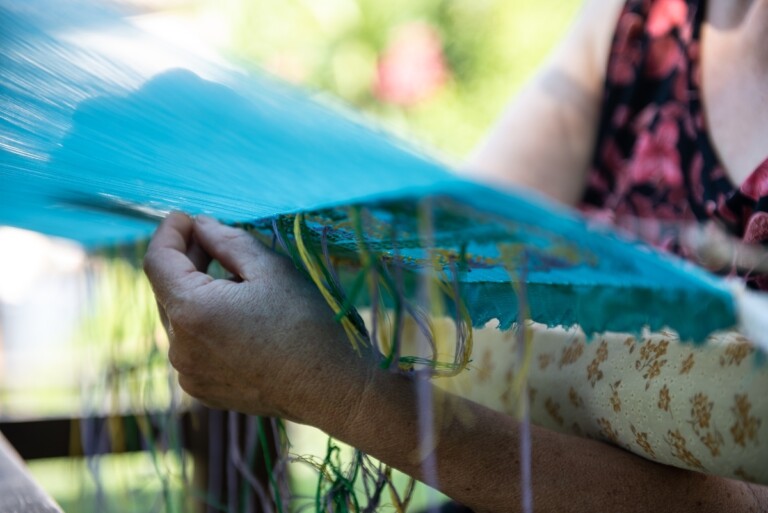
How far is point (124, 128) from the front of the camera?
68 centimetres

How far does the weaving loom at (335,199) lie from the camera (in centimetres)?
57

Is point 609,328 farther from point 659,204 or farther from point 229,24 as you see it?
point 229,24

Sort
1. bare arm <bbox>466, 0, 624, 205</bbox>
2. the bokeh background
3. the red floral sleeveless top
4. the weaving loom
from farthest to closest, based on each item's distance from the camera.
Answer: the bokeh background < bare arm <bbox>466, 0, 624, 205</bbox> < the red floral sleeveless top < the weaving loom

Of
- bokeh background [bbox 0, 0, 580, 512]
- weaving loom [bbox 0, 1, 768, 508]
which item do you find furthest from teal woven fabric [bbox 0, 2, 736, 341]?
bokeh background [bbox 0, 0, 580, 512]

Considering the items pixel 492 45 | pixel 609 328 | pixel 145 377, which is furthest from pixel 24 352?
pixel 609 328

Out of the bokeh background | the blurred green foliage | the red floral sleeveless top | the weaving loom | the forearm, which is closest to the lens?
the weaving loom

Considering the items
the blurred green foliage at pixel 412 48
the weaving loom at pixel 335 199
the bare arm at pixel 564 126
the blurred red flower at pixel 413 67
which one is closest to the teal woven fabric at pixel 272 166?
the weaving loom at pixel 335 199

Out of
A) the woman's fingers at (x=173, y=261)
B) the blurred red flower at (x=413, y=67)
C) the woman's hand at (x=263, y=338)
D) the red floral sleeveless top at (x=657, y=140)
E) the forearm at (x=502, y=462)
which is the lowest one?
the forearm at (x=502, y=462)

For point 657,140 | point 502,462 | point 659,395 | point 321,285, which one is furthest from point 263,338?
point 657,140

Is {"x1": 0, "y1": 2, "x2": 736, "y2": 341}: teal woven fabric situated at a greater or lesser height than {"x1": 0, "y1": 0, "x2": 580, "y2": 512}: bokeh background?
lesser

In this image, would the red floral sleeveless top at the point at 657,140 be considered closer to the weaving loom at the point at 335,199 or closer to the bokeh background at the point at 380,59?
the weaving loom at the point at 335,199

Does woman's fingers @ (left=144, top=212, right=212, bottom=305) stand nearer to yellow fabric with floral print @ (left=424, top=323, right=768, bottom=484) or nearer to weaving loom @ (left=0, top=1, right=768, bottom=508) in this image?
weaving loom @ (left=0, top=1, right=768, bottom=508)

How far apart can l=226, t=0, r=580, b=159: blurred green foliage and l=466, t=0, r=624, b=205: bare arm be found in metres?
3.36

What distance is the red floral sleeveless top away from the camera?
3.49ft
